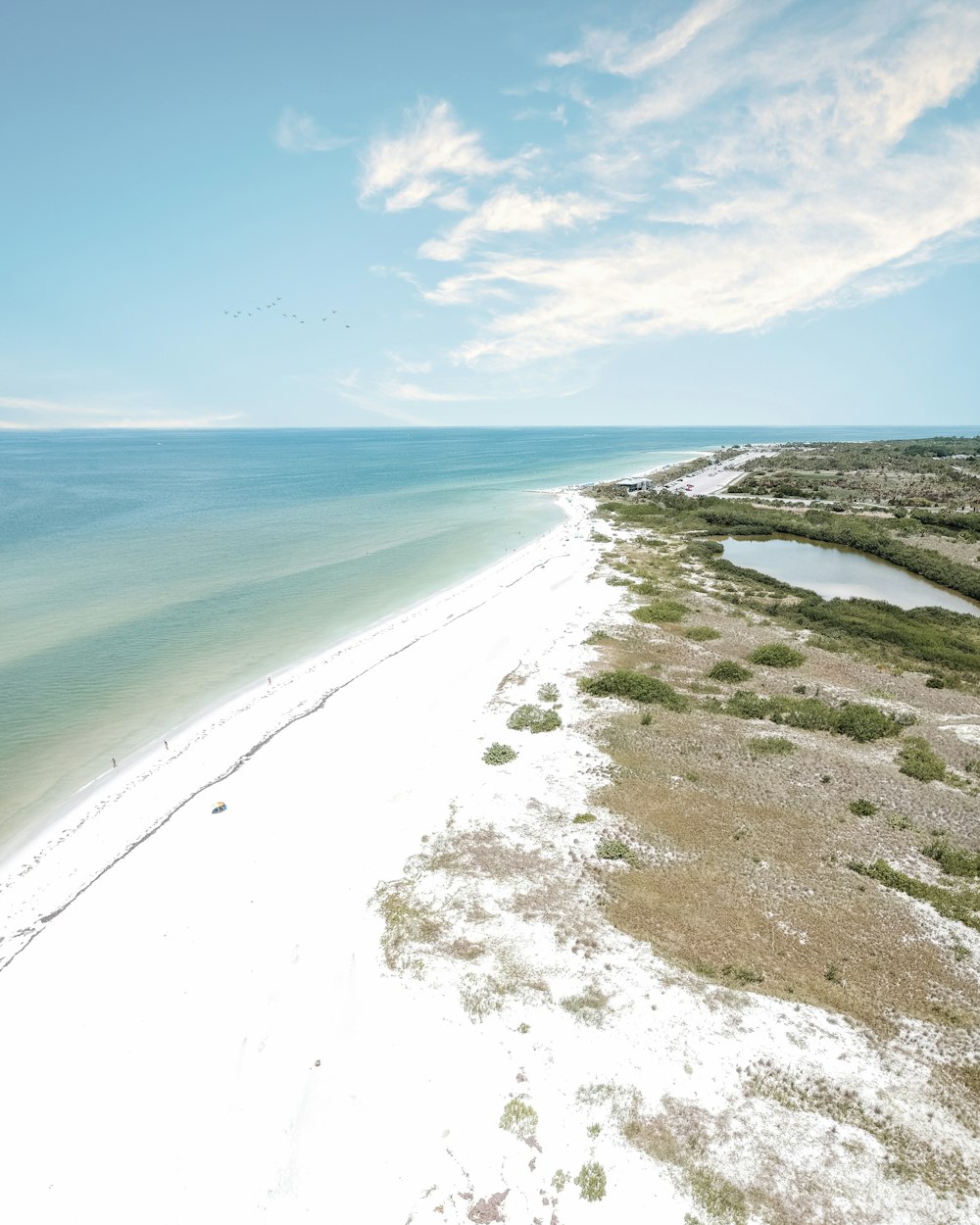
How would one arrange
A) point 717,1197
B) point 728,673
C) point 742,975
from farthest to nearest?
point 728,673, point 742,975, point 717,1197

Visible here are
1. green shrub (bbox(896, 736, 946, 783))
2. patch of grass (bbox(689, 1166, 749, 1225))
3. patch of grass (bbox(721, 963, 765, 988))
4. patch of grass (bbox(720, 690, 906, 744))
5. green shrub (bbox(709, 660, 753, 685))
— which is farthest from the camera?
green shrub (bbox(709, 660, 753, 685))

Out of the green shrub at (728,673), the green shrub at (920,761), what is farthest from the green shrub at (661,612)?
the green shrub at (920,761)

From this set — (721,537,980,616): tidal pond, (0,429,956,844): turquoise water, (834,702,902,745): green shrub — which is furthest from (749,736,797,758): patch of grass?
(721,537,980,616): tidal pond

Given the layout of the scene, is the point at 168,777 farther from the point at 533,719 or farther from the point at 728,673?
the point at 728,673

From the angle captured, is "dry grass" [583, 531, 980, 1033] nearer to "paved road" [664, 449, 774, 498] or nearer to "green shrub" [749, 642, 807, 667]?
"green shrub" [749, 642, 807, 667]

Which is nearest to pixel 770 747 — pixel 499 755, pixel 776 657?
pixel 776 657

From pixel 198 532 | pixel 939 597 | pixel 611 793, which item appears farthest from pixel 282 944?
pixel 198 532
